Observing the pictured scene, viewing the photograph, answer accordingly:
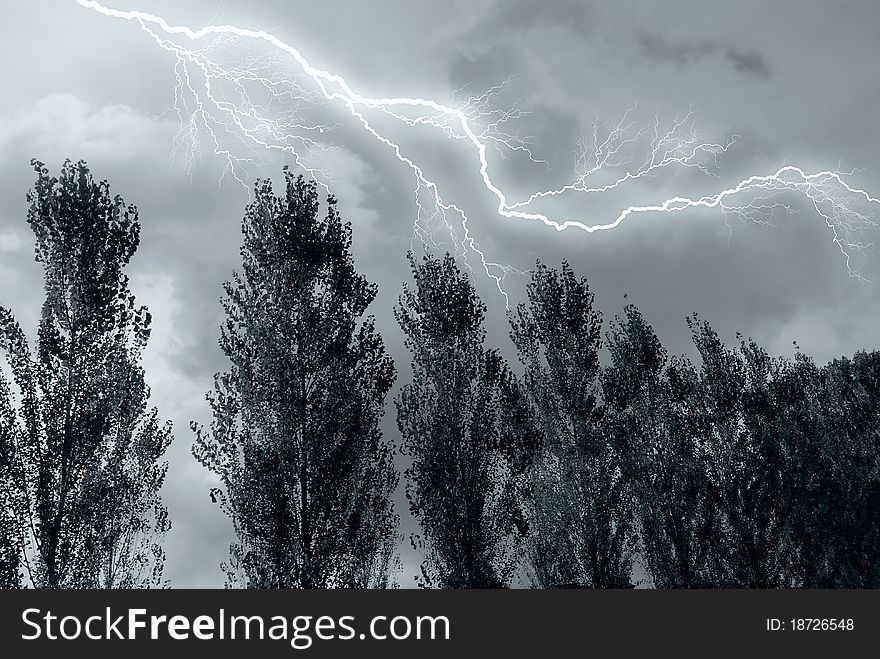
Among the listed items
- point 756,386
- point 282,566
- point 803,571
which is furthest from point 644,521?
point 282,566

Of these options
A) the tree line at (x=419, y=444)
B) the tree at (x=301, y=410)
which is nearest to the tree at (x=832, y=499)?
the tree line at (x=419, y=444)

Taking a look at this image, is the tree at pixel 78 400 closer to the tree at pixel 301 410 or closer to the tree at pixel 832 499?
the tree at pixel 301 410

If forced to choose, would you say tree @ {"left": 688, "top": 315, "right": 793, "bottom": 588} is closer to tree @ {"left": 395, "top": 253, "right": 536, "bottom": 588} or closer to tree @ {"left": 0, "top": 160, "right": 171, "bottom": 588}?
tree @ {"left": 395, "top": 253, "right": 536, "bottom": 588}

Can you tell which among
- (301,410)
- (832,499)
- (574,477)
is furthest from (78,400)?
(832,499)

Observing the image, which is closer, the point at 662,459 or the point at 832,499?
the point at 662,459

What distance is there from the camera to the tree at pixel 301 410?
480 inches

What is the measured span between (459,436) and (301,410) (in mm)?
4053

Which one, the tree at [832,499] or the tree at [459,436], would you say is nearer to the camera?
the tree at [459,436]

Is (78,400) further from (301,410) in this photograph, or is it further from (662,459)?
(662,459)

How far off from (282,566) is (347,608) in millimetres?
4921

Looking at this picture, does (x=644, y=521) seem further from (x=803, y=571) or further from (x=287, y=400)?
(x=287, y=400)

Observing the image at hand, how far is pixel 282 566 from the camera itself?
1181 cm

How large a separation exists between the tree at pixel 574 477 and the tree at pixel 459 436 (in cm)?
55

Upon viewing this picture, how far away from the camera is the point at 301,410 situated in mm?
13039
